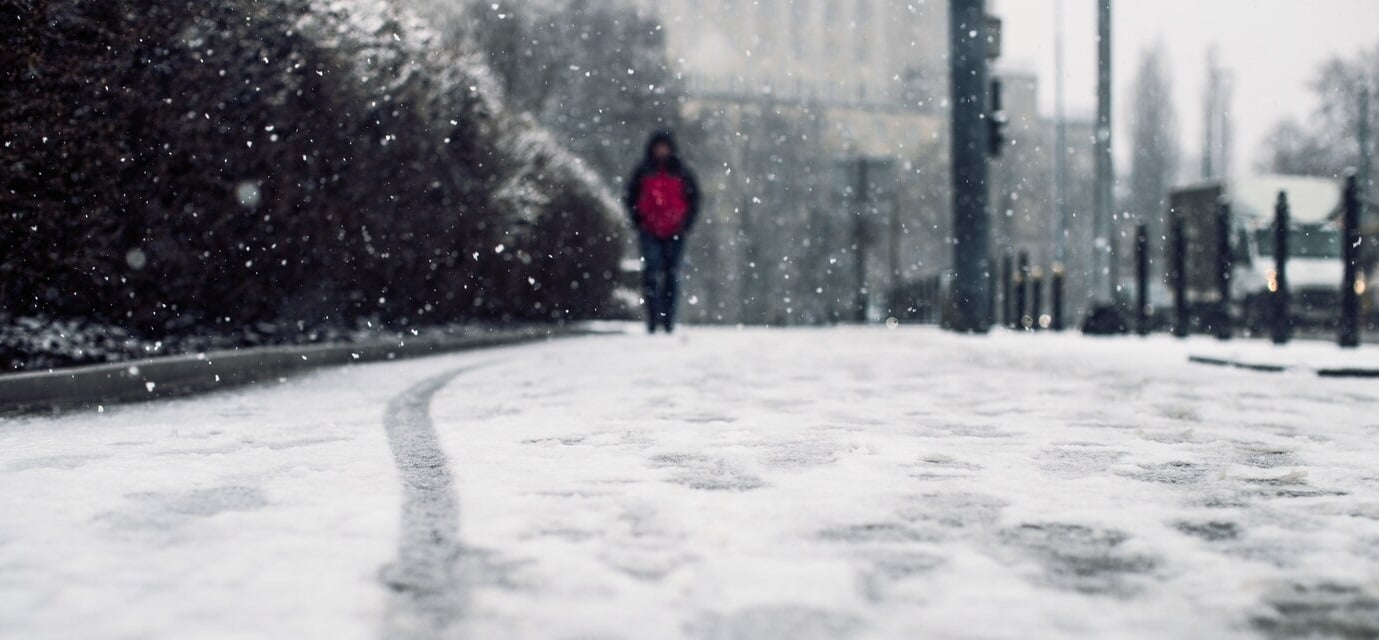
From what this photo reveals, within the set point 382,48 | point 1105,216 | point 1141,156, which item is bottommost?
point 1105,216

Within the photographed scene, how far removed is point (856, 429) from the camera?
5.27m

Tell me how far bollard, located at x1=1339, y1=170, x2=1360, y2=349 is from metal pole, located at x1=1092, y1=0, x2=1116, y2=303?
432cm

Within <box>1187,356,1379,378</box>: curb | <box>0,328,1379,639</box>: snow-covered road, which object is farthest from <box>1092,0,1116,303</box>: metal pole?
<box>0,328,1379,639</box>: snow-covered road

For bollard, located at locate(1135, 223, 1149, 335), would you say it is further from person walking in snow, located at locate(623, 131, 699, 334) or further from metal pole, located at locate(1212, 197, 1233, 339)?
person walking in snow, located at locate(623, 131, 699, 334)

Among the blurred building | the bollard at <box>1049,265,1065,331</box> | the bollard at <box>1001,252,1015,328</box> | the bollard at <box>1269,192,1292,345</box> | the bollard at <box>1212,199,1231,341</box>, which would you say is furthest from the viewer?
the blurred building

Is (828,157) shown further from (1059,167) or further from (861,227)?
(861,227)

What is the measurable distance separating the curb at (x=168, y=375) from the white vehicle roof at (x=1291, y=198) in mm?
20639

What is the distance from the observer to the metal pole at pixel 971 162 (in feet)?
50.5

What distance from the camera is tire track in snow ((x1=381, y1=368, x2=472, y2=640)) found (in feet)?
7.70

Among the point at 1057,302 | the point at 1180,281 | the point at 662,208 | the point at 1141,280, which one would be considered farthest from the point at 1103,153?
the point at 662,208

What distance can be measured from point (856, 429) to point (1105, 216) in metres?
Result: 11.7

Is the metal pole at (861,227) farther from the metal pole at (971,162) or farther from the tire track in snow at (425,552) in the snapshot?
the tire track in snow at (425,552)

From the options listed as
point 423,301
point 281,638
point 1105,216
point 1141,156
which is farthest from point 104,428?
point 1141,156

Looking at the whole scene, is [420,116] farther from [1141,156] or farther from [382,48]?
[1141,156]
